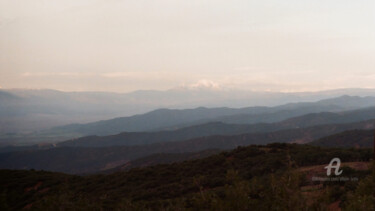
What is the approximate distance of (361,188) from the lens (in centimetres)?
938

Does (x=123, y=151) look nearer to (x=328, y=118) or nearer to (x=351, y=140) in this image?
(x=351, y=140)

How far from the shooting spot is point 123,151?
5586 inches

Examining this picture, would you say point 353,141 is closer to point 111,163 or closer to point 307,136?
point 307,136

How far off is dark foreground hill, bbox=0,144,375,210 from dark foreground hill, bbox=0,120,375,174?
87.1 meters

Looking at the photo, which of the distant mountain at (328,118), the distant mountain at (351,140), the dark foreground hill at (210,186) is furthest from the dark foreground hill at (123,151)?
the dark foreground hill at (210,186)

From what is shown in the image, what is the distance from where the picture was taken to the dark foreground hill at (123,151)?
119938mm

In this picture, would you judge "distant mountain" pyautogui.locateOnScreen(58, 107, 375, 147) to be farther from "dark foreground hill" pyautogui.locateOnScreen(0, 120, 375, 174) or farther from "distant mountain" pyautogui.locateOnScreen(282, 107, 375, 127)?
"dark foreground hill" pyautogui.locateOnScreen(0, 120, 375, 174)

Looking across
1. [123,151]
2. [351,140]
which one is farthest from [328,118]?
[123,151]

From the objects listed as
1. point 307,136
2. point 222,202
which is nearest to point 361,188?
point 222,202

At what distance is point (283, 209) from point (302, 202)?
0.55 meters

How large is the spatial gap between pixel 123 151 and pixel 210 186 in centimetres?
12453

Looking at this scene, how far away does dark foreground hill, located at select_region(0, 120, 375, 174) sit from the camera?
11994cm

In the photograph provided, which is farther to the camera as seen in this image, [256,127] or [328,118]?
[328,118]

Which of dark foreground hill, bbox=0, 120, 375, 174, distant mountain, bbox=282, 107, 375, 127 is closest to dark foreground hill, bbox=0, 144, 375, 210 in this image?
dark foreground hill, bbox=0, 120, 375, 174
